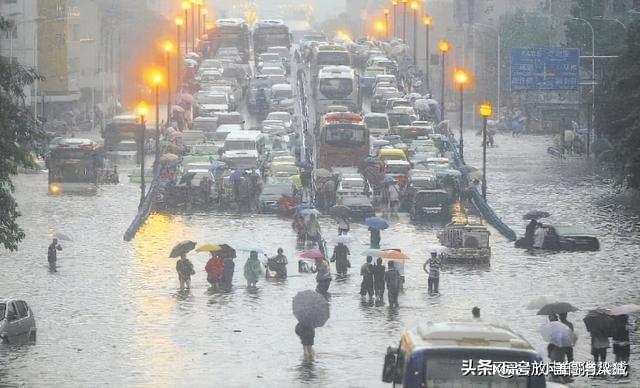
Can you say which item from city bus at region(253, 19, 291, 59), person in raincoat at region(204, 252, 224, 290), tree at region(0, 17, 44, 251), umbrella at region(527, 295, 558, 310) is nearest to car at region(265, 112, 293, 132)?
city bus at region(253, 19, 291, 59)

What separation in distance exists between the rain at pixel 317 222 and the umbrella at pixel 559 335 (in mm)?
56

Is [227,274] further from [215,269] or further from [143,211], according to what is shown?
[143,211]

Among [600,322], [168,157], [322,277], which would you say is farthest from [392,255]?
[168,157]

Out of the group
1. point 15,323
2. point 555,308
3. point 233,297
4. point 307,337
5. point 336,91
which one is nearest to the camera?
point 307,337

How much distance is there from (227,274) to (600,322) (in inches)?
529

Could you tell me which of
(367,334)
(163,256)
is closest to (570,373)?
(367,334)

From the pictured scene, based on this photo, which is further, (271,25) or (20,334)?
(271,25)

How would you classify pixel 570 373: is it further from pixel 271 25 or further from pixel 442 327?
pixel 271 25

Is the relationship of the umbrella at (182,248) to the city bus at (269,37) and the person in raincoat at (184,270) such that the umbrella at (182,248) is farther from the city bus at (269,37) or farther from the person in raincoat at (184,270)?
the city bus at (269,37)

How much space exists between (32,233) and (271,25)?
5719 cm

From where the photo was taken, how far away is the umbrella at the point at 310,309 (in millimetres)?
34219

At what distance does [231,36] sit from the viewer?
11012 centimetres

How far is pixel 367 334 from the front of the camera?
1490 inches

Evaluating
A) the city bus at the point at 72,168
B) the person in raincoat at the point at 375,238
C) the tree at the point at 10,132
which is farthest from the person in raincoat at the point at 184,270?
the city bus at the point at 72,168
